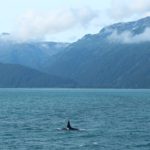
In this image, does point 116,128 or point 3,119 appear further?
point 3,119

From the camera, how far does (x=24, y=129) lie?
105m

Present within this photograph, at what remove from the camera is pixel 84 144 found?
276ft

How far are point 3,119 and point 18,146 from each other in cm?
4975

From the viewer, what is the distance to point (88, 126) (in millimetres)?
111562

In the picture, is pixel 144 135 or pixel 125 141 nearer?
pixel 125 141

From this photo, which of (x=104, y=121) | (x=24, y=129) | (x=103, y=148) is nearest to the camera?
(x=103, y=148)

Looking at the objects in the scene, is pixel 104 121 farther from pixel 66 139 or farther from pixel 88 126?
pixel 66 139

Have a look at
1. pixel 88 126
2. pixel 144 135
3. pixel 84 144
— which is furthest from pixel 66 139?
pixel 88 126

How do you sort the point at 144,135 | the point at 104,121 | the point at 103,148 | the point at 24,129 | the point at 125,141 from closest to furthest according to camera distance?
the point at 103,148
the point at 125,141
the point at 144,135
the point at 24,129
the point at 104,121

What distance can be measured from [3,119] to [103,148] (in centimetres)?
5528

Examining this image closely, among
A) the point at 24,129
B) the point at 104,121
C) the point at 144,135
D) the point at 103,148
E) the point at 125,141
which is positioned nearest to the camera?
the point at 103,148

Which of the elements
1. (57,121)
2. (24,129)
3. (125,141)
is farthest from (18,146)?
(57,121)

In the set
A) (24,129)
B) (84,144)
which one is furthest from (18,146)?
(24,129)

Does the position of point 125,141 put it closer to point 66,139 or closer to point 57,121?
point 66,139
